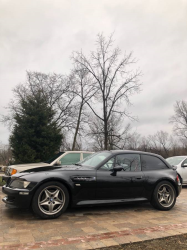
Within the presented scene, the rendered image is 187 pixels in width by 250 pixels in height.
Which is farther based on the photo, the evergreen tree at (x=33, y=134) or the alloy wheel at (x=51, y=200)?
the evergreen tree at (x=33, y=134)

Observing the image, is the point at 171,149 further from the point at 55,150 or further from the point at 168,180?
the point at 168,180

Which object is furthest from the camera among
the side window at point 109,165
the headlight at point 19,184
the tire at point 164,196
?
the tire at point 164,196

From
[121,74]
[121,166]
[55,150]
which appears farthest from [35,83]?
[121,166]

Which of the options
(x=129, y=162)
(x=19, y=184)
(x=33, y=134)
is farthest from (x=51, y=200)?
(x=33, y=134)

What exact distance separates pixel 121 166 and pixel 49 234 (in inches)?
91.2

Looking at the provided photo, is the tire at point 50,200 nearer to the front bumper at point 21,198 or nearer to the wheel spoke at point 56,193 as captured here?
the wheel spoke at point 56,193

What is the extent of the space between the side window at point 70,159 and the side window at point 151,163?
3267 millimetres

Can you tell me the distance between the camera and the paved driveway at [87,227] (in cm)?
311

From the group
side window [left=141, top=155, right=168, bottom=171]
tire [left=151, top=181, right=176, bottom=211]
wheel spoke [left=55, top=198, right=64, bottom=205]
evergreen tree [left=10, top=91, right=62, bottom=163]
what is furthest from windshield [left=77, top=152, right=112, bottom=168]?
evergreen tree [left=10, top=91, right=62, bottom=163]

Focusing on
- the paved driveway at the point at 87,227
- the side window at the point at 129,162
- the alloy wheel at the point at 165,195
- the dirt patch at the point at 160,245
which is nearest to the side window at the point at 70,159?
the paved driveway at the point at 87,227

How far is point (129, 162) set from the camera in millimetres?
5410

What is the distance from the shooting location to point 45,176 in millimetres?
4336

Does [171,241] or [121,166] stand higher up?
[121,166]

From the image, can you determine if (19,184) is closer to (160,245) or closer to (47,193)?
(47,193)
